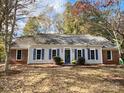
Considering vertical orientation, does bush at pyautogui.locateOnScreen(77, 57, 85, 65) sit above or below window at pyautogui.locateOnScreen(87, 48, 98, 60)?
below

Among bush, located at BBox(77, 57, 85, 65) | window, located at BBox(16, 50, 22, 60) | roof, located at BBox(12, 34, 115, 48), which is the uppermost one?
roof, located at BBox(12, 34, 115, 48)

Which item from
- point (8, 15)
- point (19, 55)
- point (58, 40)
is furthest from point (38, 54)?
point (8, 15)

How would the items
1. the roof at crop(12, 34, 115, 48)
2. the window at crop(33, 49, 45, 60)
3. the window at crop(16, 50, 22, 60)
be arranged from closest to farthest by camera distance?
the window at crop(33, 49, 45, 60), the window at crop(16, 50, 22, 60), the roof at crop(12, 34, 115, 48)

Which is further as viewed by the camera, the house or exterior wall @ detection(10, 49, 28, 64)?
exterior wall @ detection(10, 49, 28, 64)

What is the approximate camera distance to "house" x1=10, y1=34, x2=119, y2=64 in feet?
94.0

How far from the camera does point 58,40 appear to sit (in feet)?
101

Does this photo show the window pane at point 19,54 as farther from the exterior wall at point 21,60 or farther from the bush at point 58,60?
the bush at point 58,60

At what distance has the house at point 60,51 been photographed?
28641mm

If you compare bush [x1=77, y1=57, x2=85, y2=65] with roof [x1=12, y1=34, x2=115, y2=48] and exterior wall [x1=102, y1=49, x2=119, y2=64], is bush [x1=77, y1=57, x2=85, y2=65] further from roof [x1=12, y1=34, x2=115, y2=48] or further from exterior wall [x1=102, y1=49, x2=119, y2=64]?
exterior wall [x1=102, y1=49, x2=119, y2=64]

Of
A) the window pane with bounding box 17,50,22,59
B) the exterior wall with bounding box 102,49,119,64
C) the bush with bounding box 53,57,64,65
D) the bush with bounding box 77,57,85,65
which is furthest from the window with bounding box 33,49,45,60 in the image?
the exterior wall with bounding box 102,49,119,64

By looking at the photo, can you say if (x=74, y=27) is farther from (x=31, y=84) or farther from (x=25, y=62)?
(x=31, y=84)

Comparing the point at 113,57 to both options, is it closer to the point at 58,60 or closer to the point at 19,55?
the point at 58,60

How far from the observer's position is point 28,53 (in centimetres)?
2839

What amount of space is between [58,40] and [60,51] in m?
2.42
